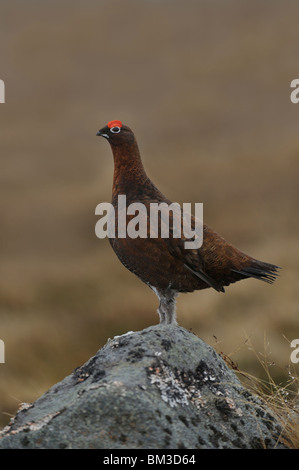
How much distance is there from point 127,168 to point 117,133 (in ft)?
1.25

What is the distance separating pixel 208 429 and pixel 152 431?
48cm

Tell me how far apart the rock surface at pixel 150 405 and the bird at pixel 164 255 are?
4.17 ft

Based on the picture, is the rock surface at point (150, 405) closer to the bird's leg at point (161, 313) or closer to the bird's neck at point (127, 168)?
the bird's leg at point (161, 313)

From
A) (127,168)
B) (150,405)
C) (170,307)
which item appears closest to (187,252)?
(170,307)

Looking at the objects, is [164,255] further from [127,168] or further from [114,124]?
[114,124]

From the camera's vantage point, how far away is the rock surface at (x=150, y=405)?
12.2 feet

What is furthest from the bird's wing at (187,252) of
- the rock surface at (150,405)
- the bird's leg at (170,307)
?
the rock surface at (150,405)

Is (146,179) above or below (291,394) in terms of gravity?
above
